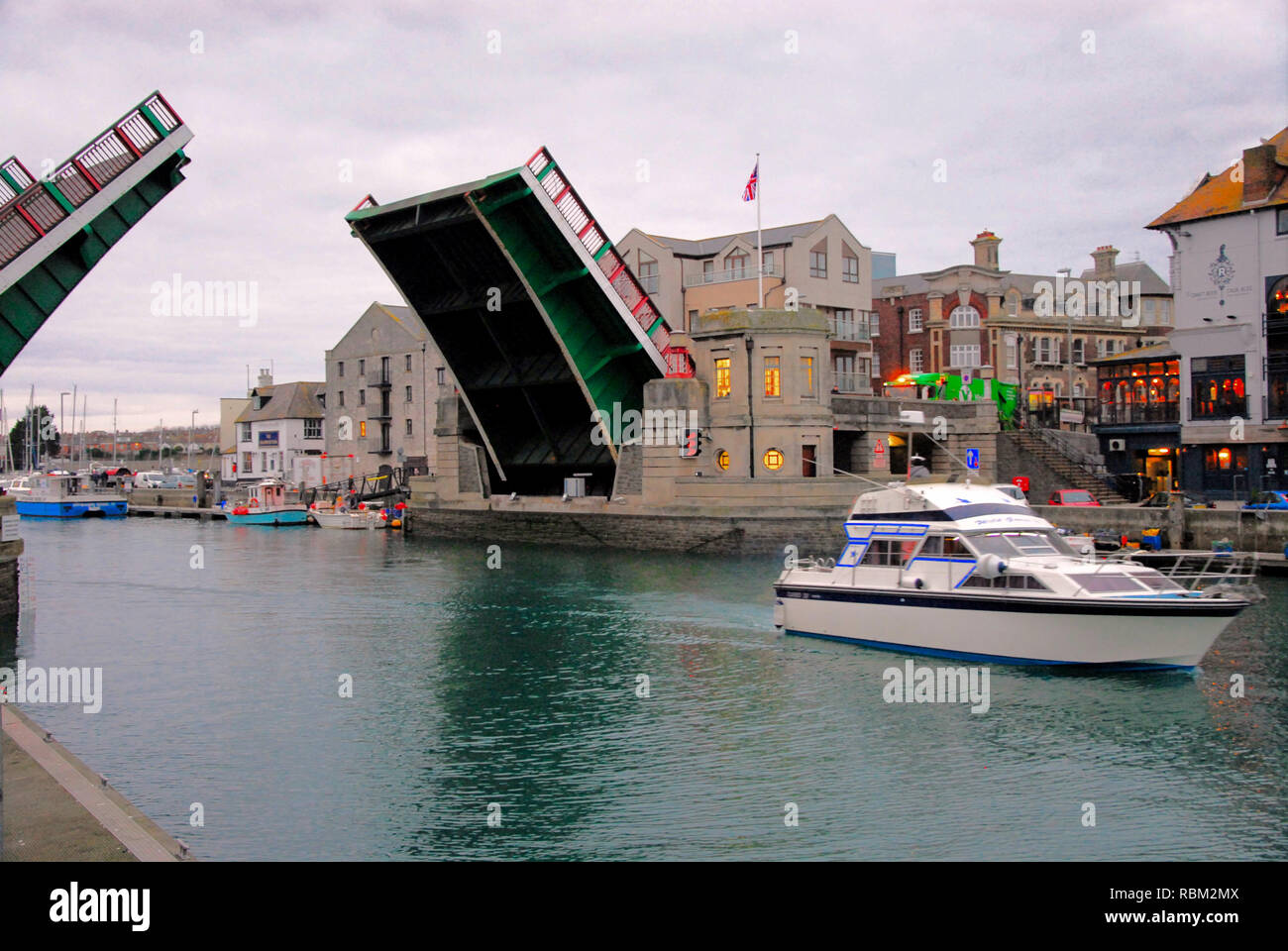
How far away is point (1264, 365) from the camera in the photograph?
4769 cm

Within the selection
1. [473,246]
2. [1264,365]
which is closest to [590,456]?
[473,246]

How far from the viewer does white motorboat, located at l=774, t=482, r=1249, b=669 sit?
2136cm

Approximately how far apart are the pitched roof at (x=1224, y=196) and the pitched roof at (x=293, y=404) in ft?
233

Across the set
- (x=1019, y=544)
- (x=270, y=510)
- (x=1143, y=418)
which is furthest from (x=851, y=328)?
(x=1019, y=544)

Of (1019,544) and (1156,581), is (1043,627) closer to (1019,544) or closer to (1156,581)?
(1019,544)

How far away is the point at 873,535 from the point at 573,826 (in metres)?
12.9

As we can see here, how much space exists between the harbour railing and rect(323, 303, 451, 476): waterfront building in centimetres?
5443

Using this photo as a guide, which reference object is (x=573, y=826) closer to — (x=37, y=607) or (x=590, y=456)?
(x=37, y=607)

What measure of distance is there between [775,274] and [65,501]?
59145 mm

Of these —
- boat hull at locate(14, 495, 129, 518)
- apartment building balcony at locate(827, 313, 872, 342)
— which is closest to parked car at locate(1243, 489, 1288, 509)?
apartment building balcony at locate(827, 313, 872, 342)

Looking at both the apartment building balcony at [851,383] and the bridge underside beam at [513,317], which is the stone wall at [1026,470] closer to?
the apartment building balcony at [851,383]

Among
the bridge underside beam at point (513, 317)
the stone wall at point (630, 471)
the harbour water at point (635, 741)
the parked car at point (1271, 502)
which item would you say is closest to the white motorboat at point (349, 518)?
the bridge underside beam at point (513, 317)

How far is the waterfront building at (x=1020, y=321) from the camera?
78.9 meters
